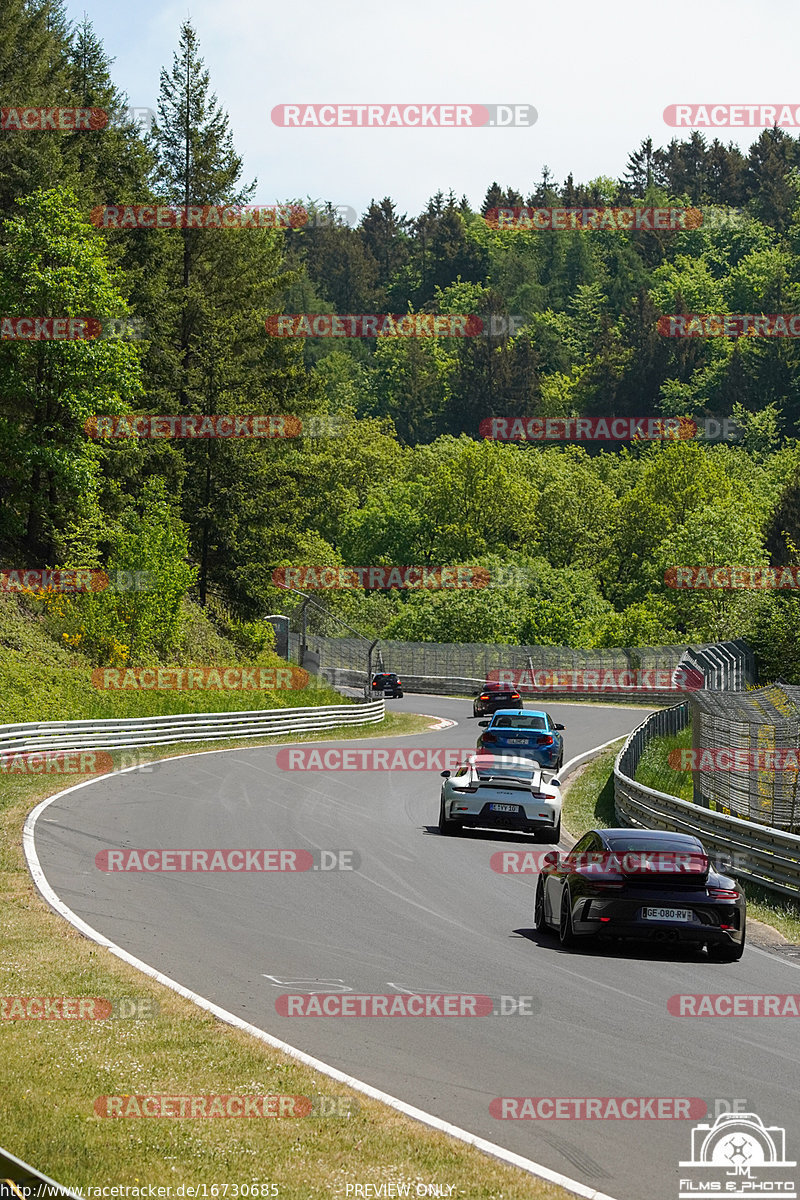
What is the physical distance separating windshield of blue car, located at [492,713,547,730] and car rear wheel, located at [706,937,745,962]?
17.1 meters

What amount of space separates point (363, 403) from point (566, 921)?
159646 mm

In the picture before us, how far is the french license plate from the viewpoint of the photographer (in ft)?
42.4

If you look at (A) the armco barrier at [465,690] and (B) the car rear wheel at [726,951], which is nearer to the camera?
(B) the car rear wheel at [726,951]

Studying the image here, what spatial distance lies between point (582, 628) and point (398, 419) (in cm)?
7591

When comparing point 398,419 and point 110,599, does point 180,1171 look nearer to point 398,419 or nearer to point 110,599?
point 110,599

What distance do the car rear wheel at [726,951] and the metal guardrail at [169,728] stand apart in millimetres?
20806

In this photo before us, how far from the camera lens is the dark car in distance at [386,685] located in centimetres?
7019

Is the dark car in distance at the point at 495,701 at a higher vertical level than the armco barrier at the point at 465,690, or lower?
higher

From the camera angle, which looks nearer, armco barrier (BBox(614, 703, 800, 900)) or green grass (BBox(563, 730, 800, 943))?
Result: green grass (BBox(563, 730, 800, 943))

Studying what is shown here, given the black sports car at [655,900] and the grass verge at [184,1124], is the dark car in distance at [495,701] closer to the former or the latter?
the black sports car at [655,900]

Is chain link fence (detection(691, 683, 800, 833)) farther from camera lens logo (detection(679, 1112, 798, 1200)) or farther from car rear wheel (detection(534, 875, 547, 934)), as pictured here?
camera lens logo (detection(679, 1112, 798, 1200))

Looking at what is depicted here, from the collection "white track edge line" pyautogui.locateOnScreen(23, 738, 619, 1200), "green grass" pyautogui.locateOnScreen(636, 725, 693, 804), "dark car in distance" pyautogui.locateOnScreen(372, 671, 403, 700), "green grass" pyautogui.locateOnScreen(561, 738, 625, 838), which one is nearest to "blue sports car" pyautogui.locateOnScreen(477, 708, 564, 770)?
"green grass" pyautogui.locateOnScreen(561, 738, 625, 838)

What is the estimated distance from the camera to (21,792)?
1021 inches

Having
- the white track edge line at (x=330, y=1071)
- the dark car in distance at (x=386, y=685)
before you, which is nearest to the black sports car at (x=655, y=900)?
the white track edge line at (x=330, y=1071)
